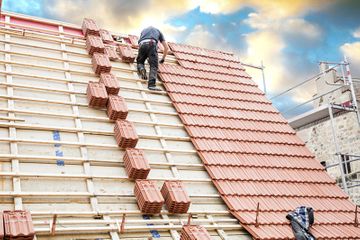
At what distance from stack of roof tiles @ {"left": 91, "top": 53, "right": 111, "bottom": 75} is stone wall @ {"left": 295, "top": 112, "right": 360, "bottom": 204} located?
886 centimetres

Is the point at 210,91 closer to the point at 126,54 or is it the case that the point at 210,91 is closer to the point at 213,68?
the point at 213,68

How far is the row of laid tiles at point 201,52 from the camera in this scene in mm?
8695

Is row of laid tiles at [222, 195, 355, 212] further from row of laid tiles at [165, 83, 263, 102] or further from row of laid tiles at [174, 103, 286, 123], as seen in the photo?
row of laid tiles at [165, 83, 263, 102]

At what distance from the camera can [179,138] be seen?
6098mm

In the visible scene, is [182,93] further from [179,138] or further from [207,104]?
[179,138]

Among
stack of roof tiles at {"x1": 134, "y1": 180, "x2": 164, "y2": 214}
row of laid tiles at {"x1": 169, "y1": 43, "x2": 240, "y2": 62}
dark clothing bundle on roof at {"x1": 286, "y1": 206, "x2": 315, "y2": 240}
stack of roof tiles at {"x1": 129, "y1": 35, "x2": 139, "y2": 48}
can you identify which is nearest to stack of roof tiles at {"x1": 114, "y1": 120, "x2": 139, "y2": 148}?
stack of roof tiles at {"x1": 134, "y1": 180, "x2": 164, "y2": 214}

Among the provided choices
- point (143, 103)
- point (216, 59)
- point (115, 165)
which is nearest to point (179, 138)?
point (143, 103)

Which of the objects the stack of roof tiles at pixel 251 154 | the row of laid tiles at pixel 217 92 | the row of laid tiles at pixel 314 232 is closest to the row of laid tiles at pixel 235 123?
the stack of roof tiles at pixel 251 154

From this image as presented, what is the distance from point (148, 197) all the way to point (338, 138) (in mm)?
11512

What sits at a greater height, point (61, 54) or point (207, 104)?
point (61, 54)

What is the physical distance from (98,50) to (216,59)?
2.91m

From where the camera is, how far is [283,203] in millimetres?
5562

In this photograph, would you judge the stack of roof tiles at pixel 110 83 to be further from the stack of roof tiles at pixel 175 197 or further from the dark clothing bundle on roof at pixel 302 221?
the dark clothing bundle on roof at pixel 302 221

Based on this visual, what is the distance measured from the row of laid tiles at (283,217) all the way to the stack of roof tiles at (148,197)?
110 centimetres
